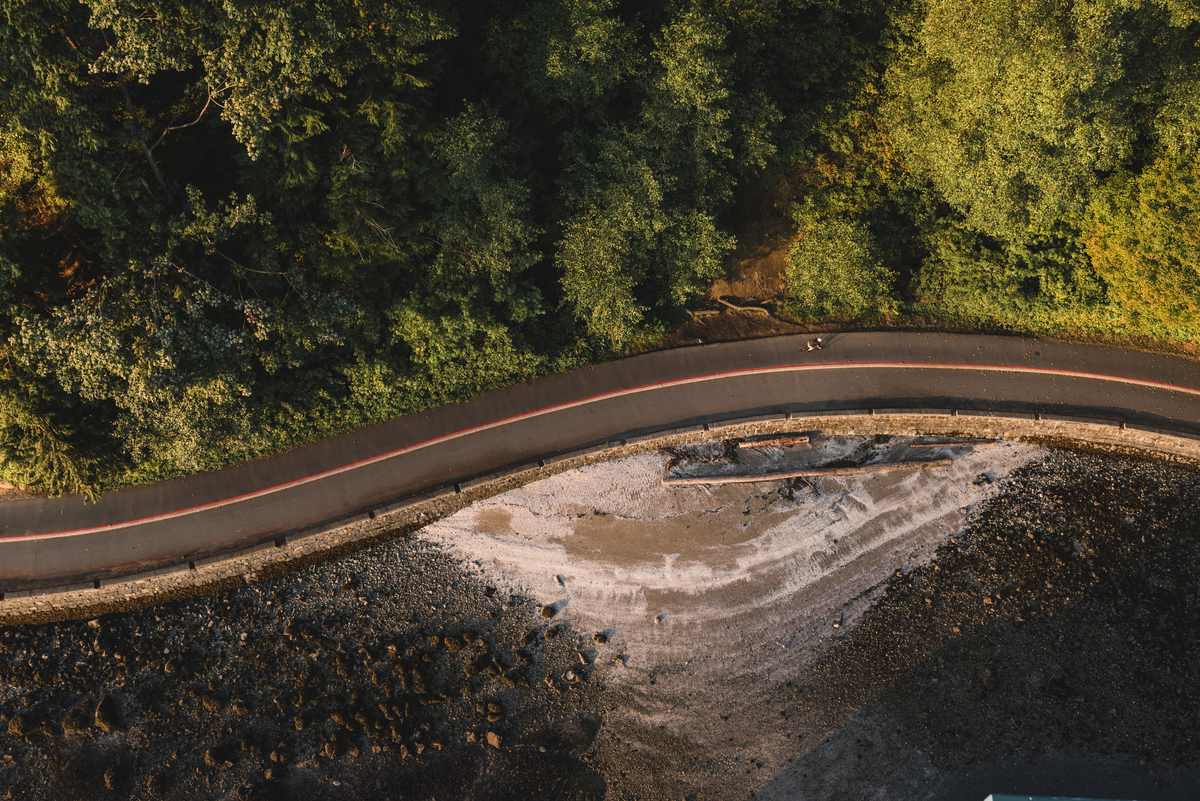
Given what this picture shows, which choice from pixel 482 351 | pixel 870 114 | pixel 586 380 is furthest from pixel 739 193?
pixel 482 351

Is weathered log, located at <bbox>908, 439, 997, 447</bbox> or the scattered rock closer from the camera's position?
the scattered rock

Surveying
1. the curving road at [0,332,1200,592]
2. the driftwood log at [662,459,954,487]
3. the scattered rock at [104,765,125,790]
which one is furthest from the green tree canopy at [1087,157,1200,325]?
the scattered rock at [104,765,125,790]

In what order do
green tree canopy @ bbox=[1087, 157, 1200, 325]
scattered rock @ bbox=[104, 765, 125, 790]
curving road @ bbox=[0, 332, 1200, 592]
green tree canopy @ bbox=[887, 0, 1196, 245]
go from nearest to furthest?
green tree canopy @ bbox=[887, 0, 1196, 245] < green tree canopy @ bbox=[1087, 157, 1200, 325] < scattered rock @ bbox=[104, 765, 125, 790] < curving road @ bbox=[0, 332, 1200, 592]

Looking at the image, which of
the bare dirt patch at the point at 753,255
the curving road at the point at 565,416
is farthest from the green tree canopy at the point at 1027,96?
the curving road at the point at 565,416

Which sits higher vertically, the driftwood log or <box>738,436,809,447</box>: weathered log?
<box>738,436,809,447</box>: weathered log

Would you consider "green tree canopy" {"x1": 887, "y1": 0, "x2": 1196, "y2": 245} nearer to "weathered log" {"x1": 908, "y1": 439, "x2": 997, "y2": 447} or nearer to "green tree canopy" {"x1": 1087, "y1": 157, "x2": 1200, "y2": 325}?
"green tree canopy" {"x1": 1087, "y1": 157, "x2": 1200, "y2": 325}

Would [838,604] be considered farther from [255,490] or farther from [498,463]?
[255,490]
